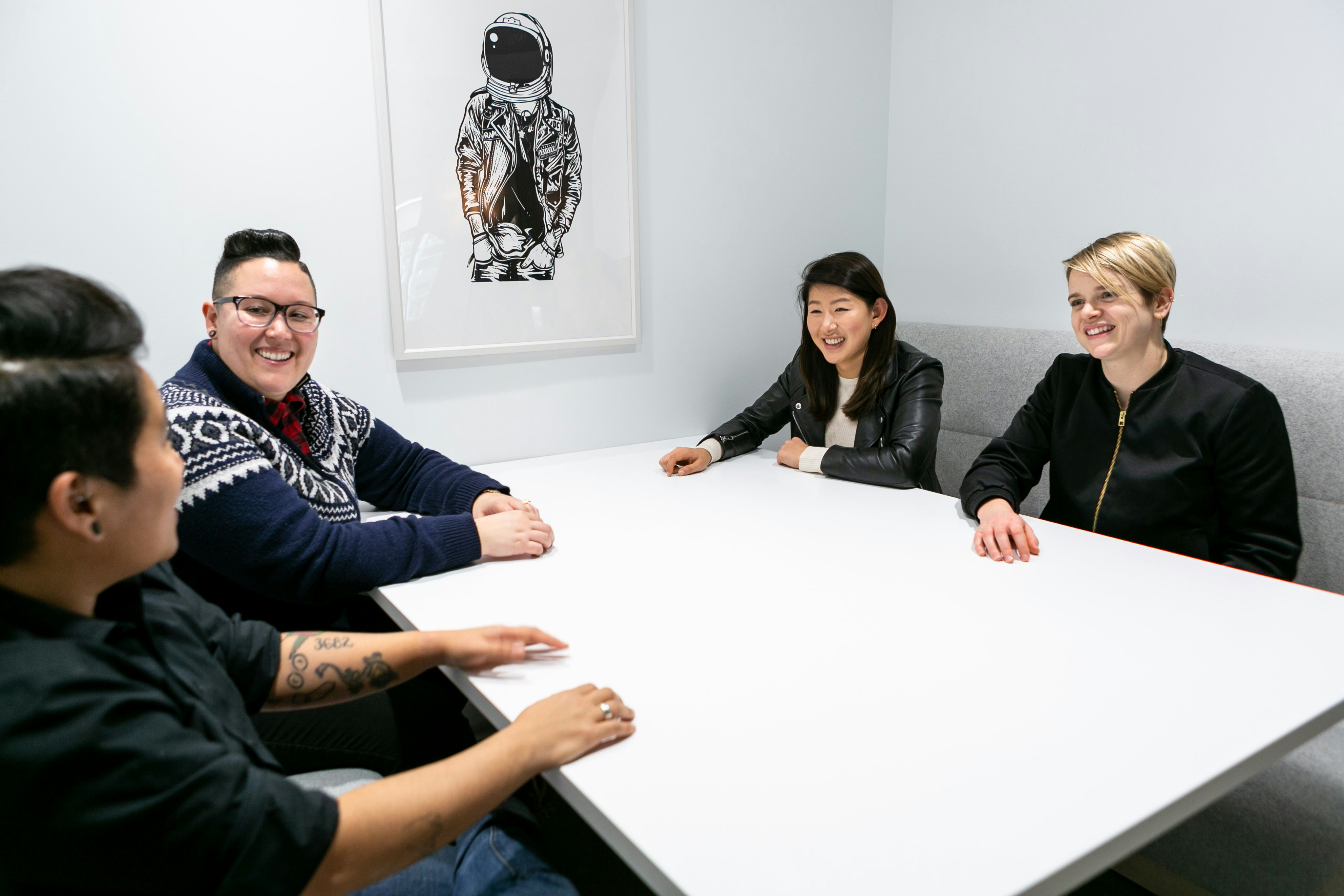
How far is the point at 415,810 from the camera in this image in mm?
784

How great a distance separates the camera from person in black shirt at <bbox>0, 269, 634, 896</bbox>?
591 mm

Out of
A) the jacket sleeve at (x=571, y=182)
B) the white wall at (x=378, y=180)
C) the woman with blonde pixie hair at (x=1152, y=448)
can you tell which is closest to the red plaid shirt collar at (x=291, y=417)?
the white wall at (x=378, y=180)

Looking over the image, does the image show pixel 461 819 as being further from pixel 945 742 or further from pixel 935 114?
pixel 935 114

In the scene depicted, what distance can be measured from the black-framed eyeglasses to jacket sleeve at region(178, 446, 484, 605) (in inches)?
11.7

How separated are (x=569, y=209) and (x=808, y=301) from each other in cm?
70

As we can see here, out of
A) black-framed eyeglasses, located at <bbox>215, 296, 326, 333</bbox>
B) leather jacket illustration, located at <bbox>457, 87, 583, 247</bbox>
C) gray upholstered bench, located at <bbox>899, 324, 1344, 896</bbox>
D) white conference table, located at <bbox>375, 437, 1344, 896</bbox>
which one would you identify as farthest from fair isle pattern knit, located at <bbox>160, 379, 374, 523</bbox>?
gray upholstered bench, located at <bbox>899, 324, 1344, 896</bbox>

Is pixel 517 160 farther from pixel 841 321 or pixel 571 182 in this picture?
pixel 841 321

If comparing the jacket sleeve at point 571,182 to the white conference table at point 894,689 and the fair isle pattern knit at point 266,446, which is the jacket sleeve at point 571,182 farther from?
the white conference table at point 894,689

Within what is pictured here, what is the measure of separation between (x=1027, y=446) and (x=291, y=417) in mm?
1538

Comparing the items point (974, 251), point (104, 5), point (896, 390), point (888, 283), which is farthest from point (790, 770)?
point (888, 283)

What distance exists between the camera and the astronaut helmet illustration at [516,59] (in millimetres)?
2109

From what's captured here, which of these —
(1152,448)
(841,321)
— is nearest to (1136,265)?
(1152,448)

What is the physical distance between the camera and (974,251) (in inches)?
108

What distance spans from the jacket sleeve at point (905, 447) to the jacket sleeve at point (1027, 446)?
0.17 metres
